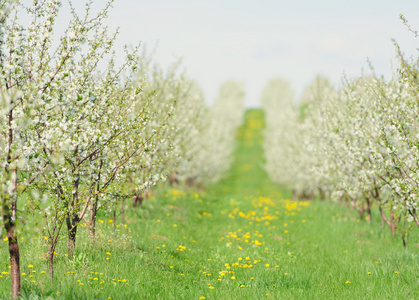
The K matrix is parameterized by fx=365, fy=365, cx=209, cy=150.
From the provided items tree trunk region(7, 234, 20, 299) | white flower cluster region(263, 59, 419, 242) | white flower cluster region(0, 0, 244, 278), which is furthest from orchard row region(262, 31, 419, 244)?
tree trunk region(7, 234, 20, 299)

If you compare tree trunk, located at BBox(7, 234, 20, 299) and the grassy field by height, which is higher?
tree trunk, located at BBox(7, 234, 20, 299)

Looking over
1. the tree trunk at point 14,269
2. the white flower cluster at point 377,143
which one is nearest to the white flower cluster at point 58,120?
the tree trunk at point 14,269

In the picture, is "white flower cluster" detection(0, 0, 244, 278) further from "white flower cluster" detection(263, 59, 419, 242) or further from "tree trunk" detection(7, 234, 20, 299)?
"white flower cluster" detection(263, 59, 419, 242)

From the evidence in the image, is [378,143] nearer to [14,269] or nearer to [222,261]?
[222,261]

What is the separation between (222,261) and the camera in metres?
9.17

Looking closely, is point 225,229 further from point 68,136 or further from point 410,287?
point 68,136

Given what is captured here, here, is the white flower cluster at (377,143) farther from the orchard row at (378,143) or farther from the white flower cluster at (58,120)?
the white flower cluster at (58,120)

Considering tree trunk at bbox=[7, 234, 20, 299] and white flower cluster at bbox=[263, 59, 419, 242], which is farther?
white flower cluster at bbox=[263, 59, 419, 242]

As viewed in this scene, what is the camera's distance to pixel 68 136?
604cm

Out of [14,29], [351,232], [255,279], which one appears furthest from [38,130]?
[351,232]

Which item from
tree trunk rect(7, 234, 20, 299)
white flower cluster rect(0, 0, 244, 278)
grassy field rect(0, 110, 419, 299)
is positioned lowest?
grassy field rect(0, 110, 419, 299)

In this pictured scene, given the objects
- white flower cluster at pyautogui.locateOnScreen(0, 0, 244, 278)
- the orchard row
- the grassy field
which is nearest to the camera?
white flower cluster at pyautogui.locateOnScreen(0, 0, 244, 278)

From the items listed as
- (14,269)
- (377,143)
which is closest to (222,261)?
(14,269)

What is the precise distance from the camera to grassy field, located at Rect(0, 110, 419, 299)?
22.3 ft
